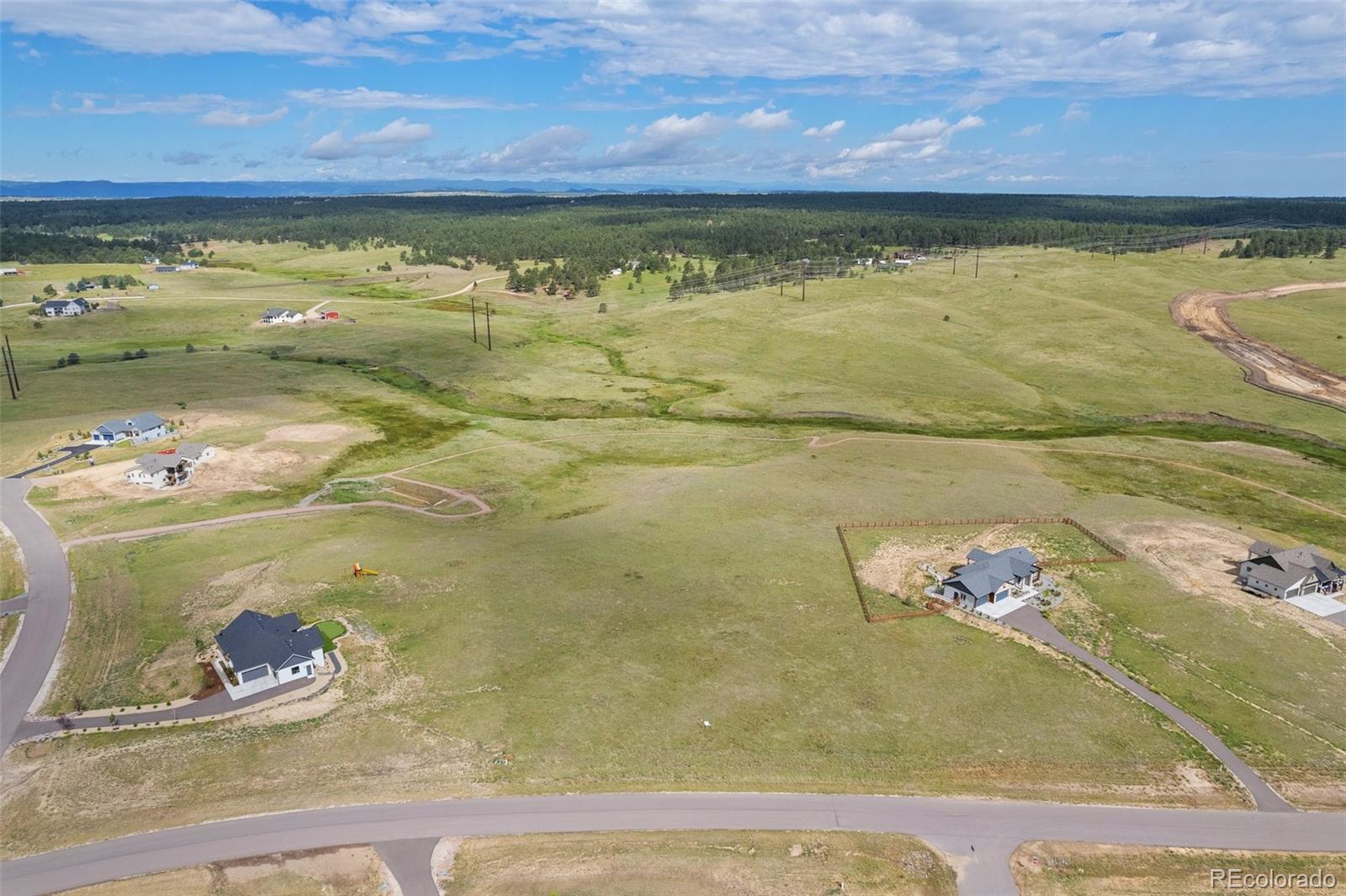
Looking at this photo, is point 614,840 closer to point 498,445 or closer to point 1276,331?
point 498,445

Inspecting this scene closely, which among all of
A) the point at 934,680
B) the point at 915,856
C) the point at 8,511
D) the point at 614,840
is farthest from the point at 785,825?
the point at 8,511

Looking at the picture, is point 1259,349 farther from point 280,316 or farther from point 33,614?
point 280,316

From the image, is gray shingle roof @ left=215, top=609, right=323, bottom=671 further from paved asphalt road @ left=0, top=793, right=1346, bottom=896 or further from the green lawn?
paved asphalt road @ left=0, top=793, right=1346, bottom=896

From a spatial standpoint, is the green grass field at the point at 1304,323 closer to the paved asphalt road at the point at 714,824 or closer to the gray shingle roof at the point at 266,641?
the paved asphalt road at the point at 714,824

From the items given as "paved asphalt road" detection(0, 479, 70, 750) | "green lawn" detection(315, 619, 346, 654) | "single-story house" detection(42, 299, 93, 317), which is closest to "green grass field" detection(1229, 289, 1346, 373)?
"green lawn" detection(315, 619, 346, 654)

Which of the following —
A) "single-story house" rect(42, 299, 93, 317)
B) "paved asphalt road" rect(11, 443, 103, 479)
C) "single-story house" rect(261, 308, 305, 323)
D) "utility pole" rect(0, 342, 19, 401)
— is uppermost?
"single-story house" rect(42, 299, 93, 317)

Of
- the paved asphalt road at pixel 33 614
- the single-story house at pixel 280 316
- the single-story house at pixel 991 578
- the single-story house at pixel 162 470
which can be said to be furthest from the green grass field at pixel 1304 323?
the single-story house at pixel 280 316

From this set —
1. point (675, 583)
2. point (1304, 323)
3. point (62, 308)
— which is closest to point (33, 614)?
point (675, 583)
